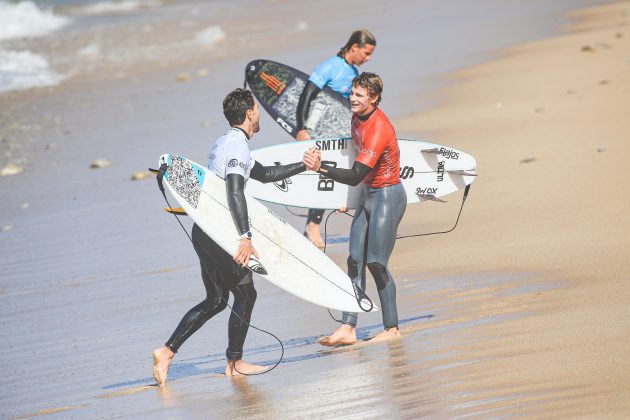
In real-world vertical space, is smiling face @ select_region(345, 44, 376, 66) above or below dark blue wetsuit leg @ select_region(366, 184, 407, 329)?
above

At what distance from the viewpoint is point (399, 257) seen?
887cm

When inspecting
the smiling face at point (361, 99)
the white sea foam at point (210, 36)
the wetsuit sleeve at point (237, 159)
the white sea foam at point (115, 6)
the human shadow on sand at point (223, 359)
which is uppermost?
the smiling face at point (361, 99)

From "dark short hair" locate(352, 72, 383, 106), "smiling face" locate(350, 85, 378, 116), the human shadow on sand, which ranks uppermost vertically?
"dark short hair" locate(352, 72, 383, 106)

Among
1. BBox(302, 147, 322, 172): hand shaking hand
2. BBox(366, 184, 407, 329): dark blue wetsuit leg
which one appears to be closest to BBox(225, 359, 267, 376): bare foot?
BBox(366, 184, 407, 329): dark blue wetsuit leg

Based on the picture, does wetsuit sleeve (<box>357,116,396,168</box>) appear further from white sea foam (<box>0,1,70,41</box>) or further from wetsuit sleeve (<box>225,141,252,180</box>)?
white sea foam (<box>0,1,70,41</box>)

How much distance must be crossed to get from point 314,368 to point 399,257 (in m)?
2.64

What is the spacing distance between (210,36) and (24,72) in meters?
4.62

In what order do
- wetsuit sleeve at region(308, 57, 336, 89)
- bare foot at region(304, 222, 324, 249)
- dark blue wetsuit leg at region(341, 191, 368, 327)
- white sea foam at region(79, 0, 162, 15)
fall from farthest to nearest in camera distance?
white sea foam at region(79, 0, 162, 15), bare foot at region(304, 222, 324, 249), wetsuit sleeve at region(308, 57, 336, 89), dark blue wetsuit leg at region(341, 191, 368, 327)

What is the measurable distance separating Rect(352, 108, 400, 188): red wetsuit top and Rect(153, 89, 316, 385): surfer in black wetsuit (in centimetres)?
43

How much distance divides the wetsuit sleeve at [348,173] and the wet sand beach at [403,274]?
0.99 meters

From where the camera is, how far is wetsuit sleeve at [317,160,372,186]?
6.68 m

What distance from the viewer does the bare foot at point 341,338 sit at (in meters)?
6.80

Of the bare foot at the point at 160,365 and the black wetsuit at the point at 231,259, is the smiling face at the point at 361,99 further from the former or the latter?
the bare foot at the point at 160,365

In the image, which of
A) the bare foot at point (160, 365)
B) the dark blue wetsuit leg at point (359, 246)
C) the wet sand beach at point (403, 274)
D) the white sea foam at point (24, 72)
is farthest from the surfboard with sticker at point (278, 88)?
the white sea foam at point (24, 72)
